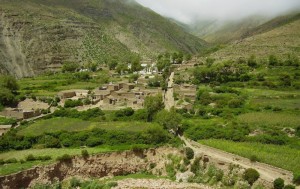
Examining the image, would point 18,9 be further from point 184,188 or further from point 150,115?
point 184,188

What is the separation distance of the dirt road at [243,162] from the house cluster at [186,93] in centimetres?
1517

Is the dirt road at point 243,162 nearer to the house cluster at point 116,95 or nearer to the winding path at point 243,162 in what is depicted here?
the winding path at point 243,162

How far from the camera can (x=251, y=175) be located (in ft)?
117

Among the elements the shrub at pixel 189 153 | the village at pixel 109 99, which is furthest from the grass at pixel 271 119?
the shrub at pixel 189 153

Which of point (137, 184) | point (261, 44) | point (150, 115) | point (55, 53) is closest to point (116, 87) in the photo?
point (150, 115)

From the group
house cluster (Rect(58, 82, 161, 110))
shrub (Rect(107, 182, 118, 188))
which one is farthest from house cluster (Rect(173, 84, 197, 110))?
shrub (Rect(107, 182, 118, 188))

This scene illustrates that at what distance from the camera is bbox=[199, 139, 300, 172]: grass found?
3738cm

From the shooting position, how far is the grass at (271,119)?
49.8 meters

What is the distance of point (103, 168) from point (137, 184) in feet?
16.0

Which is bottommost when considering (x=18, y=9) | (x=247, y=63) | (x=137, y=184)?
(x=137, y=184)

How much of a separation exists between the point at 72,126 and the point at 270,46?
74184mm

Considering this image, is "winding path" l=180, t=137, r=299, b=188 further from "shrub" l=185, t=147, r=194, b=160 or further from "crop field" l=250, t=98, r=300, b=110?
"crop field" l=250, t=98, r=300, b=110

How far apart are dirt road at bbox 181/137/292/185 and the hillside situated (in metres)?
63.0

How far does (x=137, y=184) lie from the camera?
130 ft
